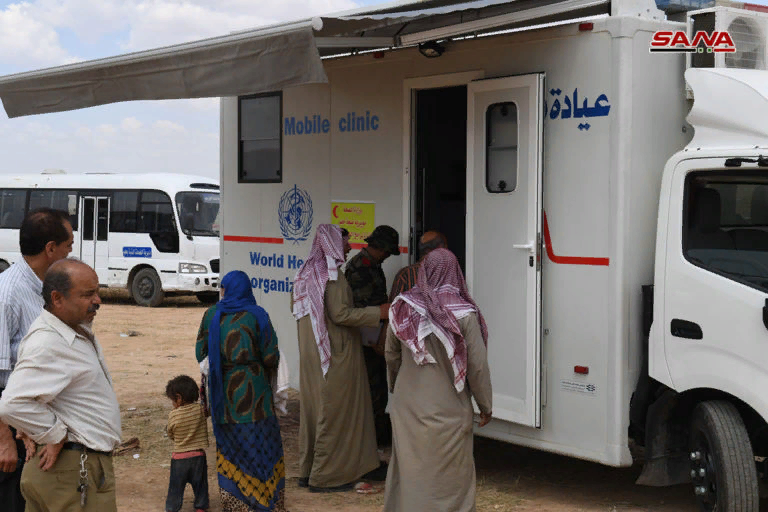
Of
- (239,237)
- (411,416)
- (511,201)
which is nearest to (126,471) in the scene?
(239,237)

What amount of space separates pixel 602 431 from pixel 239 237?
399 centimetres

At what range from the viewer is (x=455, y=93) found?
8.15 metres

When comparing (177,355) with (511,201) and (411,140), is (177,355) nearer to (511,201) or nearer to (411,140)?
(411,140)

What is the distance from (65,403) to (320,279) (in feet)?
10.2

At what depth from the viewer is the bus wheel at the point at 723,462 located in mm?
5125

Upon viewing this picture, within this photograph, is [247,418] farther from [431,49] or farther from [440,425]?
[431,49]

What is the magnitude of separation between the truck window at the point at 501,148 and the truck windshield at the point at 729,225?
119 cm

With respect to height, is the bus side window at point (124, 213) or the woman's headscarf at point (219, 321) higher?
the bus side window at point (124, 213)

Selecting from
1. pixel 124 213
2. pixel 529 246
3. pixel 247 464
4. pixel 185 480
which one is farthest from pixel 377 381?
pixel 124 213

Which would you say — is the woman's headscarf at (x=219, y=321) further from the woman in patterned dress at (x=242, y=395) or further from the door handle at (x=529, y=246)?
the door handle at (x=529, y=246)

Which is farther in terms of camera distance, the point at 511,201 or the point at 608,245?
the point at 511,201

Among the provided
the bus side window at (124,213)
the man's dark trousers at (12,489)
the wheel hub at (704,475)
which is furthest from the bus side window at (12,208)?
the wheel hub at (704,475)

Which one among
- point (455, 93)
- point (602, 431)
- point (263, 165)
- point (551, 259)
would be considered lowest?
point (602, 431)

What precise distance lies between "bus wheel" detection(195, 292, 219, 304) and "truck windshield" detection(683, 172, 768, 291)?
15456 millimetres
